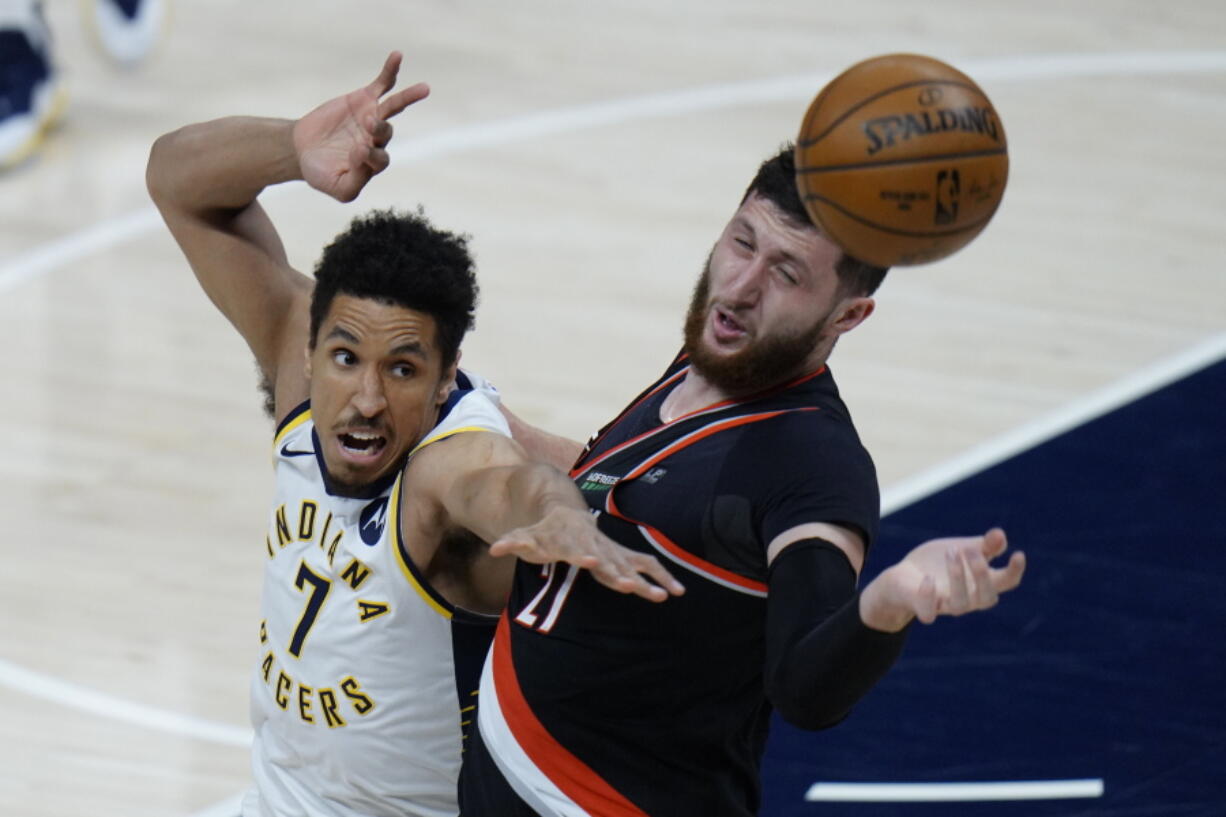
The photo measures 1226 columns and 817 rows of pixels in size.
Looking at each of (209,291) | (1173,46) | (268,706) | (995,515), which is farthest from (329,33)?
(268,706)

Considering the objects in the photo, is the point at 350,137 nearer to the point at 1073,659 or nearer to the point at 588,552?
the point at 588,552

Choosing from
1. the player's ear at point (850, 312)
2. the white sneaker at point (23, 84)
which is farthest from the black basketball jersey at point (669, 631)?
the white sneaker at point (23, 84)

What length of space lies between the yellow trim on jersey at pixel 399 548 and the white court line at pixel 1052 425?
3.55 meters

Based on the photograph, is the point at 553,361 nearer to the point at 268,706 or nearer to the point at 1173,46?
the point at 268,706

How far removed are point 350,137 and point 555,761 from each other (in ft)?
4.84

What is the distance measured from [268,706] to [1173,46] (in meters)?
9.27

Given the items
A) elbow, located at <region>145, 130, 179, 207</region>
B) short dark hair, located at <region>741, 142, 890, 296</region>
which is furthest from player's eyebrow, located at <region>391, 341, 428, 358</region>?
elbow, located at <region>145, 130, 179, 207</region>

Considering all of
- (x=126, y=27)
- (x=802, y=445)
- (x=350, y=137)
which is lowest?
(x=126, y=27)

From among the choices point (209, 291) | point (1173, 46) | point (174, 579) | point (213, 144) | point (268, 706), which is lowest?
point (174, 579)

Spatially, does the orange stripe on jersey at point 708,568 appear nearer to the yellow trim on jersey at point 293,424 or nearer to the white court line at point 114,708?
the yellow trim on jersey at point 293,424

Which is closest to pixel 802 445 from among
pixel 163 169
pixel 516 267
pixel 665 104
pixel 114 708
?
pixel 163 169

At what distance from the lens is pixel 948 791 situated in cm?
584

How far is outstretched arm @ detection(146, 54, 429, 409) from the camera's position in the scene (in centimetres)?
430

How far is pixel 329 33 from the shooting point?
11742 millimetres
